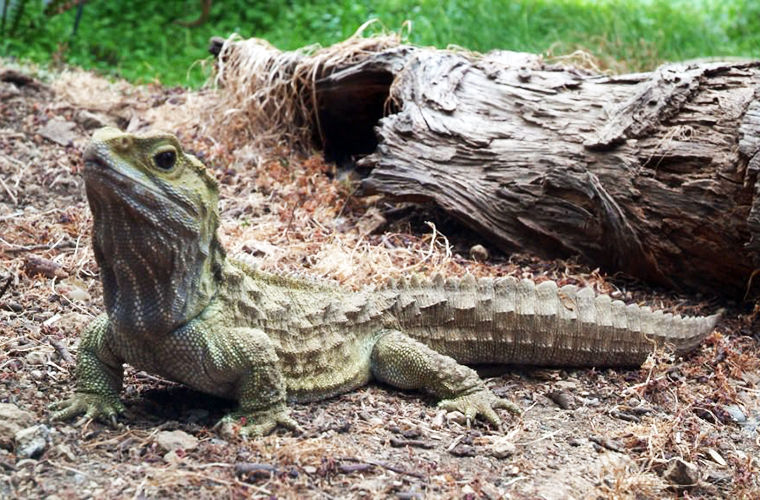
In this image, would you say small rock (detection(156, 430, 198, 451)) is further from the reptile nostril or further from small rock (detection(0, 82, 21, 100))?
small rock (detection(0, 82, 21, 100))

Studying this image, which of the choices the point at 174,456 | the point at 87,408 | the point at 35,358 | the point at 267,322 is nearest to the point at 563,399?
the point at 267,322

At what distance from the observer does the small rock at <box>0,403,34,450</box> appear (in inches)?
144

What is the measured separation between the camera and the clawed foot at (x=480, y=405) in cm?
465

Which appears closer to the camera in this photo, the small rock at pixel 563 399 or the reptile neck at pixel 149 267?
the reptile neck at pixel 149 267

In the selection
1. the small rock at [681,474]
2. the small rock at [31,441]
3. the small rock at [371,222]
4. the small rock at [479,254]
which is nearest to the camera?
the small rock at [31,441]

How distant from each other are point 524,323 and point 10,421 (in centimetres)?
303

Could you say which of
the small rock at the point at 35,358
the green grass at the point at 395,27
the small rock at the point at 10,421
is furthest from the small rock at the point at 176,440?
the green grass at the point at 395,27

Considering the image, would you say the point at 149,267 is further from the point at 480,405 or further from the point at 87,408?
the point at 480,405

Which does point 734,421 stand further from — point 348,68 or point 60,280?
point 348,68

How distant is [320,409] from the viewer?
4570 mm

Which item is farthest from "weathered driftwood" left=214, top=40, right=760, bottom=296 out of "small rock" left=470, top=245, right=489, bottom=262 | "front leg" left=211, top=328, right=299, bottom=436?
"front leg" left=211, top=328, right=299, bottom=436

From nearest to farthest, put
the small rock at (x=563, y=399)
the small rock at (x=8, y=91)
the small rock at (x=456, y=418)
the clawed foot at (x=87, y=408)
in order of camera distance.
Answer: the clawed foot at (x=87, y=408), the small rock at (x=456, y=418), the small rock at (x=563, y=399), the small rock at (x=8, y=91)

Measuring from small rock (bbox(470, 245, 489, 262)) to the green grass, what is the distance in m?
4.61

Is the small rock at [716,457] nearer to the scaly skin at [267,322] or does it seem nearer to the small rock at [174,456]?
the scaly skin at [267,322]
